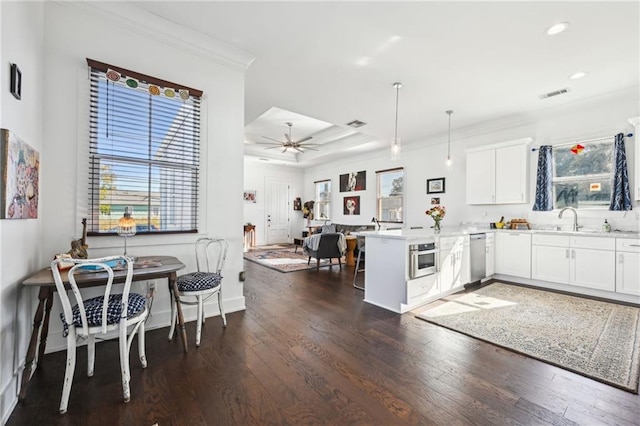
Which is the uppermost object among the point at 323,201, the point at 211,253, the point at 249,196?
the point at 249,196

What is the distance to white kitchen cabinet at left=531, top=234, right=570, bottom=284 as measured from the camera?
158 inches

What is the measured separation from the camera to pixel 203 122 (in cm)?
293

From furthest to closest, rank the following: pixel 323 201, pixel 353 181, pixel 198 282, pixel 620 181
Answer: pixel 323 201, pixel 353 181, pixel 620 181, pixel 198 282

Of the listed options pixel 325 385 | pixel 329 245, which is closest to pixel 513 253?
pixel 329 245

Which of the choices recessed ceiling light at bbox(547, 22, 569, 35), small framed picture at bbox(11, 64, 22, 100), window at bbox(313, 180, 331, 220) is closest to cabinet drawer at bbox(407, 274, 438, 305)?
recessed ceiling light at bbox(547, 22, 569, 35)

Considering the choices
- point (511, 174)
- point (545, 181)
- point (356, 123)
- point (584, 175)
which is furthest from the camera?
point (356, 123)

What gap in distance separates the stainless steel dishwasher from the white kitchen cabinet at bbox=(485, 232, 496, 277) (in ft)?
0.38

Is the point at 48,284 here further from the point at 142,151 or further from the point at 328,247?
the point at 328,247

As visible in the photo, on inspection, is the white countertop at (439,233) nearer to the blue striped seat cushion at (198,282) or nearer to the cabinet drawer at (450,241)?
the cabinet drawer at (450,241)

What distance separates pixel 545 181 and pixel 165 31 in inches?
228

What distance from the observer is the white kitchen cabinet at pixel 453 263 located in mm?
3672

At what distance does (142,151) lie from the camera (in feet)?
8.49

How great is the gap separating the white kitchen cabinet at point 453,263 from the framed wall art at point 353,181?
4201 mm

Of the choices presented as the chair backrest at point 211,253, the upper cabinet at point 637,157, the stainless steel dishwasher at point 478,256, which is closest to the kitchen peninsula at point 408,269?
the stainless steel dishwasher at point 478,256
